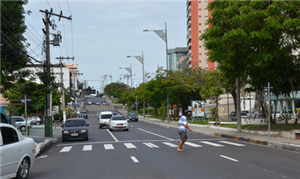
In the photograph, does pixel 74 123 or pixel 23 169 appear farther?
pixel 74 123

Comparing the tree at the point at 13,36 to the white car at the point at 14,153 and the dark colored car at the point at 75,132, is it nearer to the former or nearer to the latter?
the dark colored car at the point at 75,132

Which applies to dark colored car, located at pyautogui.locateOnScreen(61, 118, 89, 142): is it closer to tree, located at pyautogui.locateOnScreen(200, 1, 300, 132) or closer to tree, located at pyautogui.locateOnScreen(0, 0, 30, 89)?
tree, located at pyautogui.locateOnScreen(0, 0, 30, 89)

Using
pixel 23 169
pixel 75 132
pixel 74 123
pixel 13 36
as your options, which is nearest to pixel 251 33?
pixel 13 36

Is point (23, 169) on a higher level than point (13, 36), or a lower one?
lower

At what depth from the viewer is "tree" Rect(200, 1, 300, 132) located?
19.5 m

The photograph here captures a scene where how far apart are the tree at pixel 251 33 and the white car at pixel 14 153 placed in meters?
13.2

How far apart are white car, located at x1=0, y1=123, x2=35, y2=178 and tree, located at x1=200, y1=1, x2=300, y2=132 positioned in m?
13.2

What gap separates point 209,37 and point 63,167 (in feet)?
42.7

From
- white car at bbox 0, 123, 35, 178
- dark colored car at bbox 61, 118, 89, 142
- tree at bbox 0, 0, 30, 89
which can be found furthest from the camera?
dark colored car at bbox 61, 118, 89, 142

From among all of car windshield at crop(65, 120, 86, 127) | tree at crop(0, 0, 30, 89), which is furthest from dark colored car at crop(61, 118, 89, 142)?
tree at crop(0, 0, 30, 89)

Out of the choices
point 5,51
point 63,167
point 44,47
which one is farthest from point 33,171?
point 44,47

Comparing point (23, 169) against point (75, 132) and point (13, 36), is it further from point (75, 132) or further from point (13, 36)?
point (75, 132)

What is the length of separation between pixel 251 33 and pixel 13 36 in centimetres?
1283

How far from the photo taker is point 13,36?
66.5 feet
